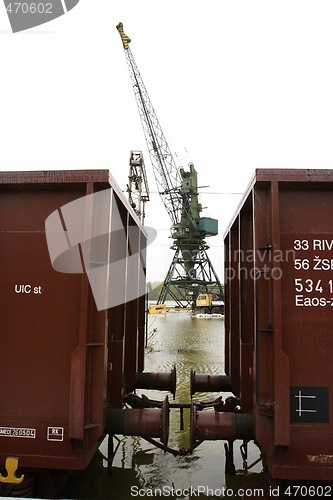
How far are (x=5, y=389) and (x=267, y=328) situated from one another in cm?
260

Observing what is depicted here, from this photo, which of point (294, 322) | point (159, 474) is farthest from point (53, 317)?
point (159, 474)

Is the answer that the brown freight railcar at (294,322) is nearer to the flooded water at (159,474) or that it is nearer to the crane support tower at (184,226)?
the flooded water at (159,474)

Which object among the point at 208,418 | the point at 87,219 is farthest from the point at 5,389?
the point at 208,418

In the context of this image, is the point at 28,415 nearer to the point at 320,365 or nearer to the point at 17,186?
the point at 17,186

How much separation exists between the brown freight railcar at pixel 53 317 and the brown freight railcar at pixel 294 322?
153cm

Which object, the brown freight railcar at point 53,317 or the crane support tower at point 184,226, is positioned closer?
the brown freight railcar at point 53,317

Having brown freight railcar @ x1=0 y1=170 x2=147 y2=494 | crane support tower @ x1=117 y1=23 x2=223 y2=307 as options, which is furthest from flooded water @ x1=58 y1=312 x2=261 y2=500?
crane support tower @ x1=117 y1=23 x2=223 y2=307

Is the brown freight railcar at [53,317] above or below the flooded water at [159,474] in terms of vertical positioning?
above

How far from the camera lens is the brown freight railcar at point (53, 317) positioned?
11.1ft

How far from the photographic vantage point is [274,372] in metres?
3.30

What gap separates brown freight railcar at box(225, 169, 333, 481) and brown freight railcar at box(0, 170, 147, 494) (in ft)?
5.04

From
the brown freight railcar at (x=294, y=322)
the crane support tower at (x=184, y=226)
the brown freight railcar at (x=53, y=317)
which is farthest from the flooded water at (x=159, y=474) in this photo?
the crane support tower at (x=184, y=226)

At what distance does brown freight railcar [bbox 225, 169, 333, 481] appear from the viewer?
10.6 ft

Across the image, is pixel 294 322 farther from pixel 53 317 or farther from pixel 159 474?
pixel 159 474
